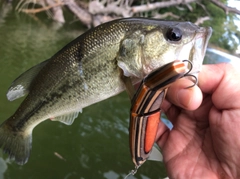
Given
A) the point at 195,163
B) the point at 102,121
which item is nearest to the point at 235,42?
the point at 102,121

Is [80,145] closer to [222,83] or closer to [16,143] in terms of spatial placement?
[16,143]

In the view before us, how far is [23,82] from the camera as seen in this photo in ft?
7.18

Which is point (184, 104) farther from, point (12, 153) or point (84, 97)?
point (12, 153)

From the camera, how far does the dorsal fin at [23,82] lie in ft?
7.09

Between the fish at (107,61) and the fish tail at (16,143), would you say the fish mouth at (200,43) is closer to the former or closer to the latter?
the fish at (107,61)

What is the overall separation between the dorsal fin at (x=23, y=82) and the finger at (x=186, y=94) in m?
1.03

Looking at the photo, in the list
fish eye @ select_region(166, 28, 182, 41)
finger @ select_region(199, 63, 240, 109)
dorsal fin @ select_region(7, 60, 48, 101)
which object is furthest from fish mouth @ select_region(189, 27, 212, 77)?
dorsal fin @ select_region(7, 60, 48, 101)

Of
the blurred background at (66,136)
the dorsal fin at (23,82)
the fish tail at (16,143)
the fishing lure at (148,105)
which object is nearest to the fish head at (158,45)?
the fishing lure at (148,105)

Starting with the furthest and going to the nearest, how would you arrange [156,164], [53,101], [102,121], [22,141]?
1. [102,121]
2. [156,164]
3. [22,141]
4. [53,101]

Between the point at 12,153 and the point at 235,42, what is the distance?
40583 mm

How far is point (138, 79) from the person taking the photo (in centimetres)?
190

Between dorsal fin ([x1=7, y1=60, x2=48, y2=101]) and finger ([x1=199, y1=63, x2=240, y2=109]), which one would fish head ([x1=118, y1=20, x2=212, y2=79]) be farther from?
dorsal fin ([x1=7, y1=60, x2=48, y2=101])

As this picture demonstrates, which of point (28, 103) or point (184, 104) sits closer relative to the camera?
point (184, 104)

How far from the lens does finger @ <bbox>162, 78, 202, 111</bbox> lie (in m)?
1.73
